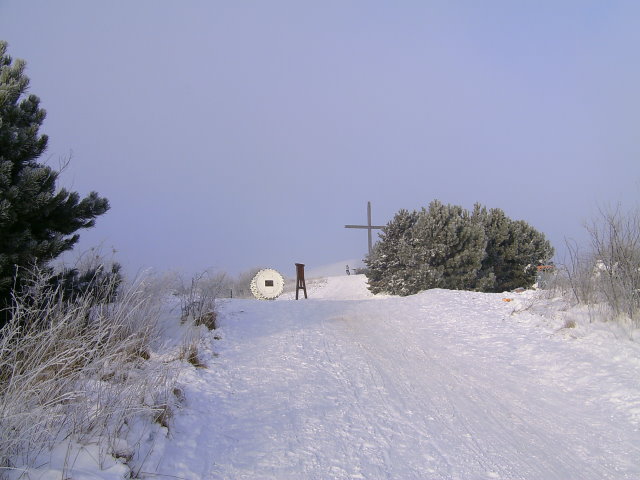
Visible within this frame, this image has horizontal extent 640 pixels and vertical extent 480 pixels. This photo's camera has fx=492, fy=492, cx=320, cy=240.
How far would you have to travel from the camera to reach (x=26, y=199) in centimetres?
632

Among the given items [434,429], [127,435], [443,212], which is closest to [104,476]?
[127,435]

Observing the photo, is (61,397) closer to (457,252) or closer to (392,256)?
(457,252)

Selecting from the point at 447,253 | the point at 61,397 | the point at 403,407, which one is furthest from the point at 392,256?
the point at 61,397

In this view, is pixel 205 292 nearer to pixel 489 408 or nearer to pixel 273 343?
pixel 273 343

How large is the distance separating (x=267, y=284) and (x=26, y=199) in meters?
11.4

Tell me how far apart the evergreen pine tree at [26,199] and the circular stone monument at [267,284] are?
10211mm

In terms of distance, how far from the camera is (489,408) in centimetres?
577

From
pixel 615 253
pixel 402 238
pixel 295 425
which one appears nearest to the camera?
pixel 295 425

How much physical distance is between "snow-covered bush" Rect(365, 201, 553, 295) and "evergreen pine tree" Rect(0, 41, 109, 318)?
47.5 feet

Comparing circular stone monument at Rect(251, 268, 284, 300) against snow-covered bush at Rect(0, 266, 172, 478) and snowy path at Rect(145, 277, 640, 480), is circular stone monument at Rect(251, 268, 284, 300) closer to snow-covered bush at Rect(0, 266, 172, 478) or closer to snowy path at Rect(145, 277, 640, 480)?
snowy path at Rect(145, 277, 640, 480)

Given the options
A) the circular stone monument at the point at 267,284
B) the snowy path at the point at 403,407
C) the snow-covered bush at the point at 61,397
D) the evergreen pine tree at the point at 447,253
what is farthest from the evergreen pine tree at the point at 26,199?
the evergreen pine tree at the point at 447,253

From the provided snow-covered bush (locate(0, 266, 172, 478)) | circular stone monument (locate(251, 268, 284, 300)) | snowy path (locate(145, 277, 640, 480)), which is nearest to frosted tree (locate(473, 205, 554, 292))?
circular stone monument (locate(251, 268, 284, 300))

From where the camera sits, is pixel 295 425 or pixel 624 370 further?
pixel 624 370

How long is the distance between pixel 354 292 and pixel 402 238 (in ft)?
19.1
